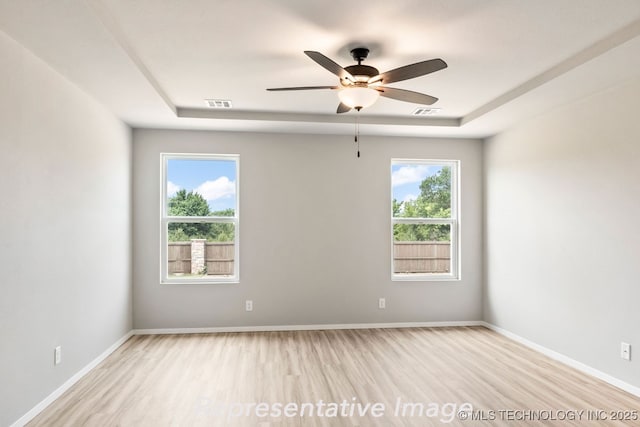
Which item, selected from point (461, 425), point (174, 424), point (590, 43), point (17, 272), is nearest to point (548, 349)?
point (461, 425)

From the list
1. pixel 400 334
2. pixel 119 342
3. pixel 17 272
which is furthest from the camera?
pixel 400 334

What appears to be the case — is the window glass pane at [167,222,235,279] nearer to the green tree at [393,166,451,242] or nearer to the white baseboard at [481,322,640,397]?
the green tree at [393,166,451,242]

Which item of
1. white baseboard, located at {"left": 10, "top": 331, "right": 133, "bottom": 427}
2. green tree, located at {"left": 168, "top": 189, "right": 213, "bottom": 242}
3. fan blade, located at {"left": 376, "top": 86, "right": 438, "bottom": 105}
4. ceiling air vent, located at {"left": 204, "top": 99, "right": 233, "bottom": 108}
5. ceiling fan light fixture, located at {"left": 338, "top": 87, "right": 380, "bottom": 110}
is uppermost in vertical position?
ceiling air vent, located at {"left": 204, "top": 99, "right": 233, "bottom": 108}

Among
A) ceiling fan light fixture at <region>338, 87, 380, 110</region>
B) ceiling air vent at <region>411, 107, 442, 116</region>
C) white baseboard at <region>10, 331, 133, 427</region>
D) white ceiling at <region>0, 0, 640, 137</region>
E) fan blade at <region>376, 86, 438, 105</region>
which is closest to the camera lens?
white ceiling at <region>0, 0, 640, 137</region>

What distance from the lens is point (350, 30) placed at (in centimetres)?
251

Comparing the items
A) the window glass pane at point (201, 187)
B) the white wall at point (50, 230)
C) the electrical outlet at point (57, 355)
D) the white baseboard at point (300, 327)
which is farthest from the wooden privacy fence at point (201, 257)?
the electrical outlet at point (57, 355)

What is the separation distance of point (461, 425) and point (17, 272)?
10.1ft

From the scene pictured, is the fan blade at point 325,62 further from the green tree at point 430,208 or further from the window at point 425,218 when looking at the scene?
the green tree at point 430,208

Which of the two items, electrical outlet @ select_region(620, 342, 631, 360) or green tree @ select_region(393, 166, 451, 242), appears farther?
green tree @ select_region(393, 166, 451, 242)

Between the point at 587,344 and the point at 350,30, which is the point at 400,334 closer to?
A: the point at 587,344

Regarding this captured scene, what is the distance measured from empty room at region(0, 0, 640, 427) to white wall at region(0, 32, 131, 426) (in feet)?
0.07

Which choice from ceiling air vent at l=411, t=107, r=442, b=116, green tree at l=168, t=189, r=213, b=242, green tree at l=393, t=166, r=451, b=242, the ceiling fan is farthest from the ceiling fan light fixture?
green tree at l=168, t=189, r=213, b=242

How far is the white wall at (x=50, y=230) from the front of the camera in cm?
243

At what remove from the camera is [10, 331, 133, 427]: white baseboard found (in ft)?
8.39
